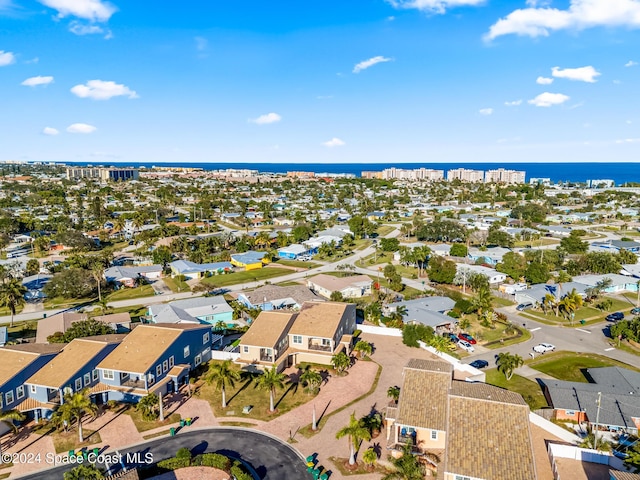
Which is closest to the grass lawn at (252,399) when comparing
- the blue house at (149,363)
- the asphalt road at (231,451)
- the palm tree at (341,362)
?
the asphalt road at (231,451)

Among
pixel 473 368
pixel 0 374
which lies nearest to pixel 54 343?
pixel 0 374

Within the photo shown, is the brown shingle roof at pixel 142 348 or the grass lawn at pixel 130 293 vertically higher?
the brown shingle roof at pixel 142 348

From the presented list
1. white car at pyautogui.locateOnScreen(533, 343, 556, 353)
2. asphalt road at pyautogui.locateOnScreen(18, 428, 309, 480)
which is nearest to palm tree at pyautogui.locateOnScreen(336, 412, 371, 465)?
asphalt road at pyautogui.locateOnScreen(18, 428, 309, 480)

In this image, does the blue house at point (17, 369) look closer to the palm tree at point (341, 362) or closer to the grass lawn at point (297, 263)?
the palm tree at point (341, 362)

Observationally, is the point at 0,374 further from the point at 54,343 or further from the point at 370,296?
the point at 370,296

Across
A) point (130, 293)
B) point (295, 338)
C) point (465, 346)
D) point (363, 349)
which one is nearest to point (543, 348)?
point (465, 346)

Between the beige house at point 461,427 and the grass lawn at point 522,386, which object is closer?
the beige house at point 461,427
